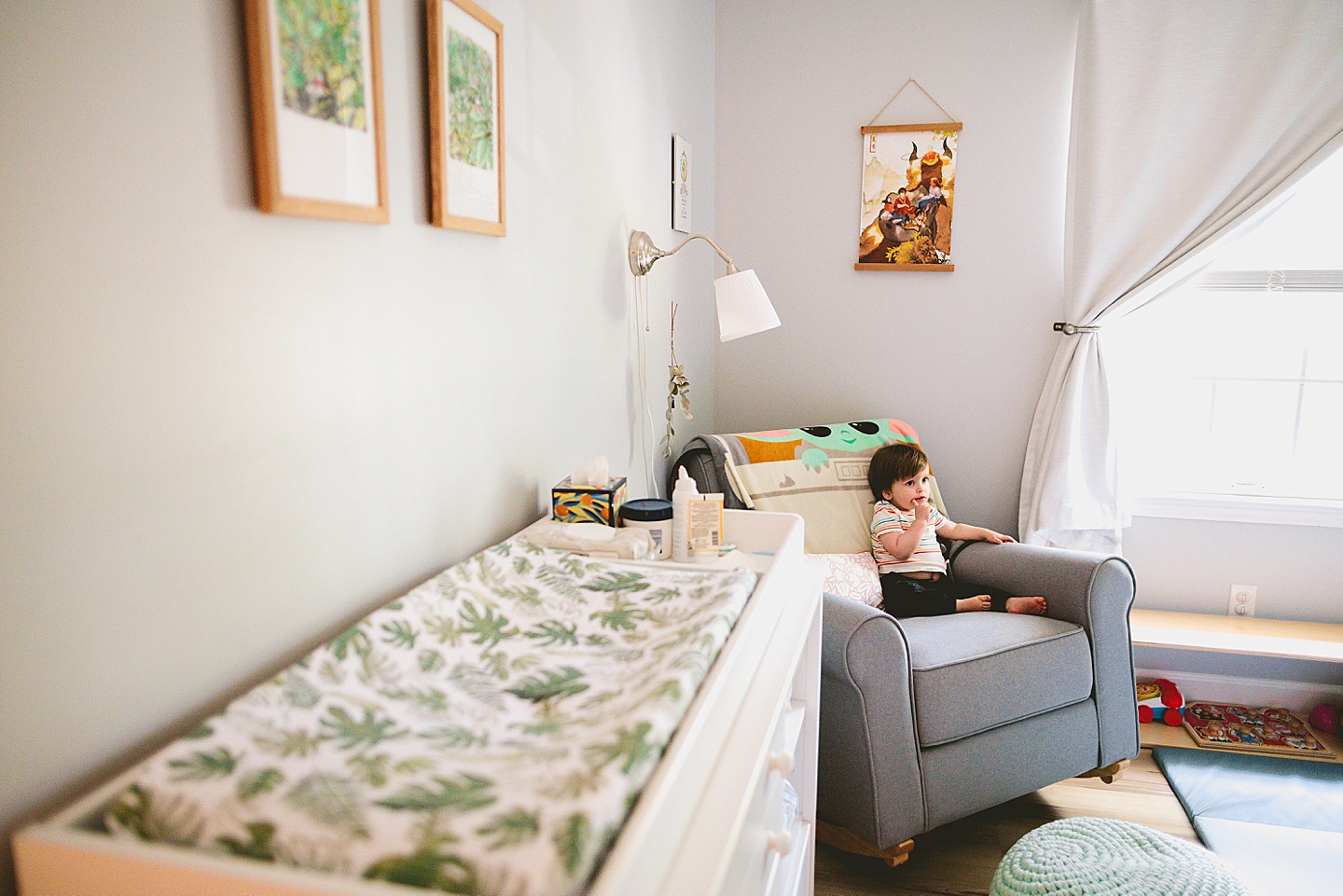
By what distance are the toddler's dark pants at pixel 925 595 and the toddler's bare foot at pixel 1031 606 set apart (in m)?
0.03

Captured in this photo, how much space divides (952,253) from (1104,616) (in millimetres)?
1311

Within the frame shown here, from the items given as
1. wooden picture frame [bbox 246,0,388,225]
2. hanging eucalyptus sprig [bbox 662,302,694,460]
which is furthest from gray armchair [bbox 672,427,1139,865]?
wooden picture frame [bbox 246,0,388,225]

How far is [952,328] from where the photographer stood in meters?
2.99

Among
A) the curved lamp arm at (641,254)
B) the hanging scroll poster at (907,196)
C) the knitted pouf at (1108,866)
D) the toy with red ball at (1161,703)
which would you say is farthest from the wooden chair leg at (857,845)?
the hanging scroll poster at (907,196)

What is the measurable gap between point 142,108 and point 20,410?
284mm

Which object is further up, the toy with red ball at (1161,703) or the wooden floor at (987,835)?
the toy with red ball at (1161,703)

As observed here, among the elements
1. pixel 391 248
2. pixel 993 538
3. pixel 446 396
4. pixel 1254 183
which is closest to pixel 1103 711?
pixel 993 538

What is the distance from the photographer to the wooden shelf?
101 inches

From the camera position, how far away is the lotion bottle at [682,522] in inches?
59.8

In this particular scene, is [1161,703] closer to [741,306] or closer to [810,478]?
[810,478]

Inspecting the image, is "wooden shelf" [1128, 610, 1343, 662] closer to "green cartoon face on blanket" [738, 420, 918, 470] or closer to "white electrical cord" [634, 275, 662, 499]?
"green cartoon face on blanket" [738, 420, 918, 470]

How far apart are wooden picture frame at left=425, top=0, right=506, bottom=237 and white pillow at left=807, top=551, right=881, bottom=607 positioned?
1.38 m

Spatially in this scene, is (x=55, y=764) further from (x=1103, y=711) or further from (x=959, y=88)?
(x=959, y=88)

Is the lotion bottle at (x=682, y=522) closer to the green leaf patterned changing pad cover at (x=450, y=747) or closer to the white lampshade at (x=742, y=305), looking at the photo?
the green leaf patterned changing pad cover at (x=450, y=747)
